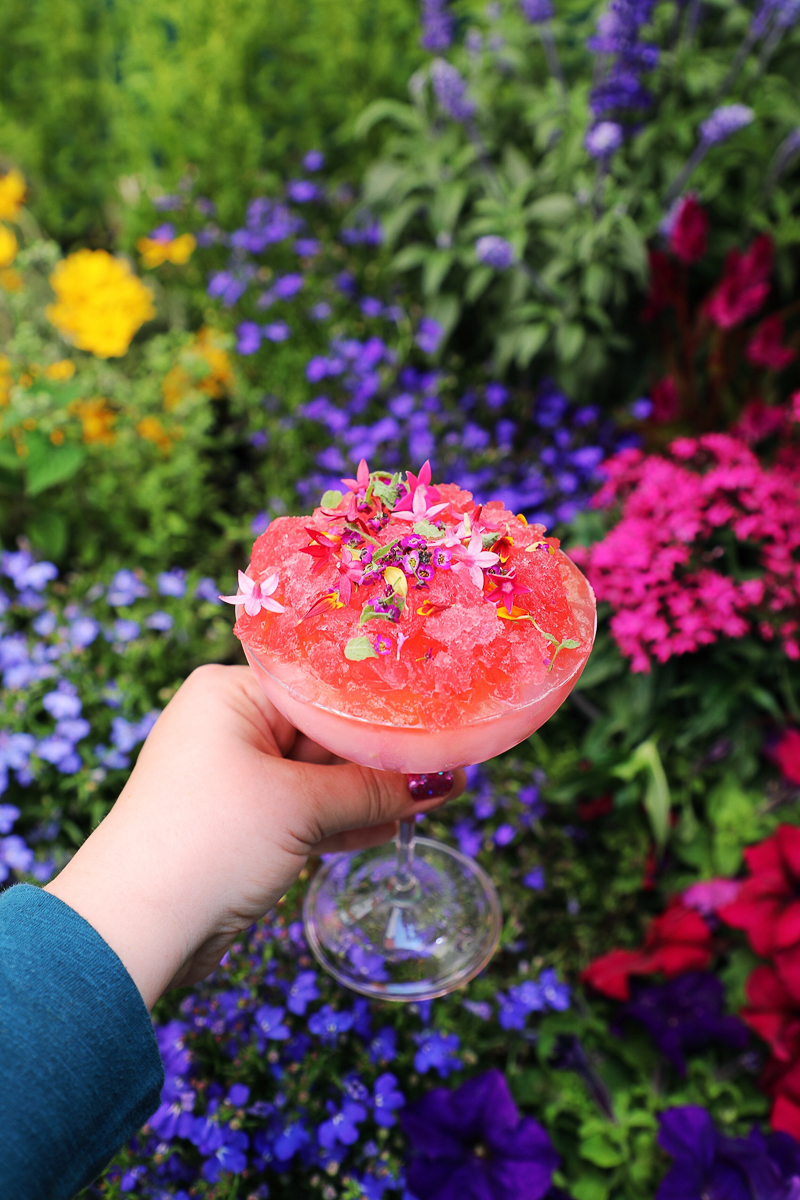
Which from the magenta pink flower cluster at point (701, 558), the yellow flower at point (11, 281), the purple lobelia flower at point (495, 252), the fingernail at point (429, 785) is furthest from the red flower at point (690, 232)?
the yellow flower at point (11, 281)

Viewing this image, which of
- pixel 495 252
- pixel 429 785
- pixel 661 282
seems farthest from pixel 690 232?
pixel 429 785

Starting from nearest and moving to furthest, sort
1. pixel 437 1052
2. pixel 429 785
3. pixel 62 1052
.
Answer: pixel 62 1052, pixel 429 785, pixel 437 1052

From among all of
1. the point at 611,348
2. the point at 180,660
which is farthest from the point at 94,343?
the point at 611,348

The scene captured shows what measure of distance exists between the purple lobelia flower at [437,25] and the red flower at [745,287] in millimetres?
1129

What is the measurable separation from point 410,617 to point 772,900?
3.29ft

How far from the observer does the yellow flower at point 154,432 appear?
225 centimetres

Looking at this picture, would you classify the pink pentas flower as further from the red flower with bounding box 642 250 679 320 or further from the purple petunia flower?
the purple petunia flower

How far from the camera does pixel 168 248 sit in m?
2.59

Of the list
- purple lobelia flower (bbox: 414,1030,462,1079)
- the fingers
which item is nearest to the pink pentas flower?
the fingers

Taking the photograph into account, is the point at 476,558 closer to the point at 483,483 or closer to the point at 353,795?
the point at 353,795

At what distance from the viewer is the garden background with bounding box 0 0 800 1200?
51.1 inches

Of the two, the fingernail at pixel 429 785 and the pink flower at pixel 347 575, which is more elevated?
the pink flower at pixel 347 575

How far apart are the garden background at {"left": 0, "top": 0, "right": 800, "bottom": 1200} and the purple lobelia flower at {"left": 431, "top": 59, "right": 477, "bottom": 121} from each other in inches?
0.5

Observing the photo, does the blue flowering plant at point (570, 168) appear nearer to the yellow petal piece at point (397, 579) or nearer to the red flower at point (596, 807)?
the red flower at point (596, 807)
